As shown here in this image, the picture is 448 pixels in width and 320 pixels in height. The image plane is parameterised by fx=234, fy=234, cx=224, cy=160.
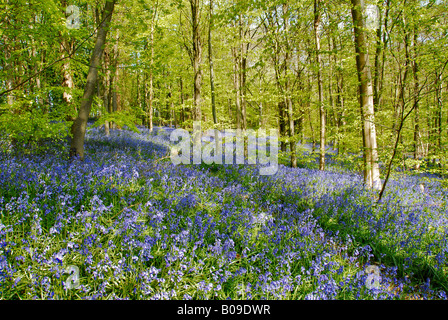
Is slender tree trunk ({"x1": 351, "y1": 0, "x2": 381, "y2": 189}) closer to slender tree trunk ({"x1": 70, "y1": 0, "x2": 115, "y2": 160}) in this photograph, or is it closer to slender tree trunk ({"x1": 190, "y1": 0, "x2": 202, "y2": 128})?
slender tree trunk ({"x1": 190, "y1": 0, "x2": 202, "y2": 128})

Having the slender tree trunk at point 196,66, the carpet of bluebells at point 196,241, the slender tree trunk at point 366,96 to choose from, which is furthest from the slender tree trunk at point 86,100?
the slender tree trunk at point 366,96

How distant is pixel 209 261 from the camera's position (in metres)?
2.81

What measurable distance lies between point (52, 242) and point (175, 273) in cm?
147

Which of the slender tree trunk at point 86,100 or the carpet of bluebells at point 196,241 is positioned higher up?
→ the slender tree trunk at point 86,100

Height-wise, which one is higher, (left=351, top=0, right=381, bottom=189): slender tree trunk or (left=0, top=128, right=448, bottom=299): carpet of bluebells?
(left=351, top=0, right=381, bottom=189): slender tree trunk

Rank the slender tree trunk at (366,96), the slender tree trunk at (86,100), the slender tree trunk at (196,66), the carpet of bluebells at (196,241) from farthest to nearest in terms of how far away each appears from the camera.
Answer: the slender tree trunk at (196,66), the slender tree trunk at (86,100), the slender tree trunk at (366,96), the carpet of bluebells at (196,241)

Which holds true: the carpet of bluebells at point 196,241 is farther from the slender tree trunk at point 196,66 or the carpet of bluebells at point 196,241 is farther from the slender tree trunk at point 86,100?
the slender tree trunk at point 196,66

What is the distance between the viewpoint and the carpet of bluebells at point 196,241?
7.43 feet

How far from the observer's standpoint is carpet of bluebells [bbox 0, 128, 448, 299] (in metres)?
2.27

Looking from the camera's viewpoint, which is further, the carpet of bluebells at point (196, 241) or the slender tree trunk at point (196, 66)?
the slender tree trunk at point (196, 66)

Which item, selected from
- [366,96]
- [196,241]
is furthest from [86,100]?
[366,96]

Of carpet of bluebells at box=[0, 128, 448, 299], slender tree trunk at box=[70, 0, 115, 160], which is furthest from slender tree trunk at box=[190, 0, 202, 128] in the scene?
slender tree trunk at box=[70, 0, 115, 160]

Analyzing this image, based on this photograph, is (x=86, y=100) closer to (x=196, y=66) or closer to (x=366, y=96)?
(x=196, y=66)

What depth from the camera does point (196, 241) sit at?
295 centimetres
